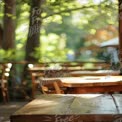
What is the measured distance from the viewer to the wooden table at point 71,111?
1.88 metres

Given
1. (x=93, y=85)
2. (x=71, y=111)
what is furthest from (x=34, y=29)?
(x=71, y=111)

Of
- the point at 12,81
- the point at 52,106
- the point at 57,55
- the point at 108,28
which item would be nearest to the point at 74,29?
the point at 108,28

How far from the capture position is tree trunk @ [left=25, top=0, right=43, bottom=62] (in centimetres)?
829

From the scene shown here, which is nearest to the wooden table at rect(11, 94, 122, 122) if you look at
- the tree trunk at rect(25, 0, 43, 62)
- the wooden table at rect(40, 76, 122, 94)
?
the wooden table at rect(40, 76, 122, 94)

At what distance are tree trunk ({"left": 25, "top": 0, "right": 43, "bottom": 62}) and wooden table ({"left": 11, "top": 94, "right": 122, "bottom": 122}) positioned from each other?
597 cm

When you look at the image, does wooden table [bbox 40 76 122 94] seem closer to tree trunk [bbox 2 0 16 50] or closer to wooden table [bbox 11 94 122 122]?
wooden table [bbox 11 94 122 122]

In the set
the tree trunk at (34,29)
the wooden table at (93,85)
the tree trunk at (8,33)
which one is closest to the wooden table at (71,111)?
the wooden table at (93,85)

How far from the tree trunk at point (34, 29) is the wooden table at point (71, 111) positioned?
19.6ft

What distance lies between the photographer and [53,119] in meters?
1.89

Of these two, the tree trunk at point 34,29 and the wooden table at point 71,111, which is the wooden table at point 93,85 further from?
the tree trunk at point 34,29

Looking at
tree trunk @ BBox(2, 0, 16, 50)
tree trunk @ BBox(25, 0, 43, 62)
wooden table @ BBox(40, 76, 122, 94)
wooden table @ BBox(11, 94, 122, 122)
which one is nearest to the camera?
wooden table @ BBox(11, 94, 122, 122)

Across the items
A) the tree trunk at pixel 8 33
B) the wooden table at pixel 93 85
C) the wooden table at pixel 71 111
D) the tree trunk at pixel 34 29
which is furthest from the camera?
the tree trunk at pixel 8 33

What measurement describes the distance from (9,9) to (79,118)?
6841 millimetres

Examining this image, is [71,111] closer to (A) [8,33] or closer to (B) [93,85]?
(B) [93,85]
